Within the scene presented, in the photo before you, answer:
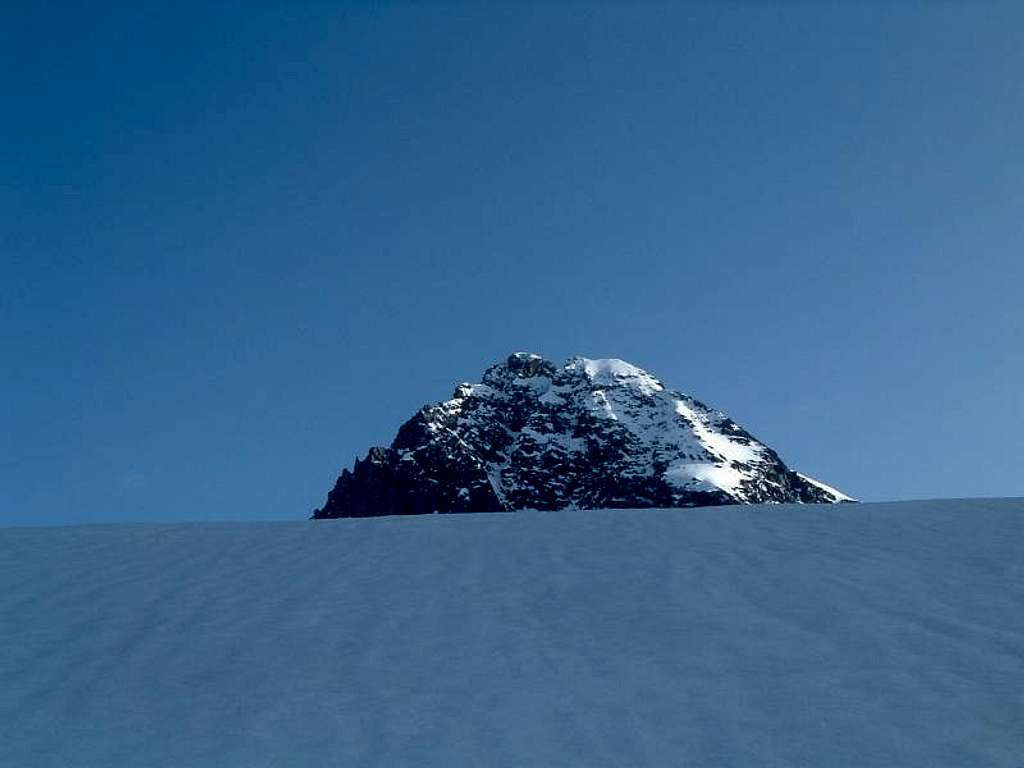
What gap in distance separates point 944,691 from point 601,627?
2568 mm

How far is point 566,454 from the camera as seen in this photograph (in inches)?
5920

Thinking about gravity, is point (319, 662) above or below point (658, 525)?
below

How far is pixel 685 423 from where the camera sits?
150m

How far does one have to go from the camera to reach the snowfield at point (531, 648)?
5.66 meters


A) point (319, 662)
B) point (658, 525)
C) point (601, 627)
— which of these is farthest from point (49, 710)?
point (658, 525)

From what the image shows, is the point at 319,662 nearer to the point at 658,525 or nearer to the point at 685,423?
the point at 658,525

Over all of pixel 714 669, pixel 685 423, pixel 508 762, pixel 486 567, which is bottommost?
pixel 508 762

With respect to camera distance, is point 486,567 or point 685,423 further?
point 685,423

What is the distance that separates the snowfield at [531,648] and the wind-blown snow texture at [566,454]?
110 m

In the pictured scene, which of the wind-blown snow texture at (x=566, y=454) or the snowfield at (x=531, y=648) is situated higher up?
the wind-blown snow texture at (x=566, y=454)

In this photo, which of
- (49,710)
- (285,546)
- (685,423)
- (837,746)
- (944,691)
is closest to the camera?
(837,746)

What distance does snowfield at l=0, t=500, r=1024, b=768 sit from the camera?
5.66 meters

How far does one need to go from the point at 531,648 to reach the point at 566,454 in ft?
472

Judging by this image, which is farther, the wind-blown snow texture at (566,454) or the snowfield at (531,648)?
the wind-blown snow texture at (566,454)
